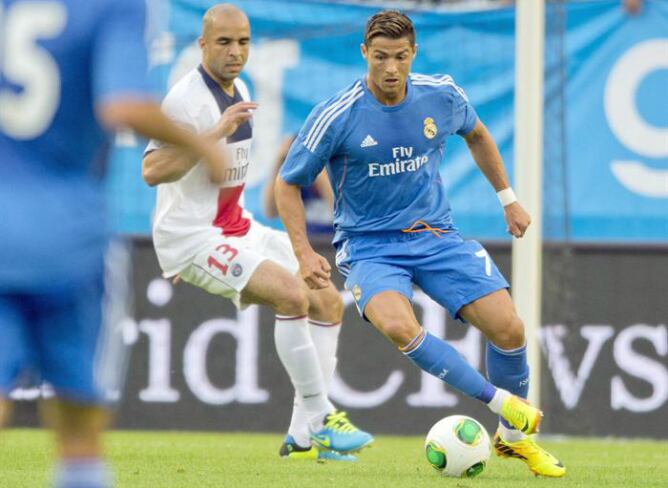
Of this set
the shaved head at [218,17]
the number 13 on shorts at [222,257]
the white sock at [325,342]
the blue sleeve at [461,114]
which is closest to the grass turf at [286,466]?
the white sock at [325,342]

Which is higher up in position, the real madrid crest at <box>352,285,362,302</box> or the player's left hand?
the player's left hand

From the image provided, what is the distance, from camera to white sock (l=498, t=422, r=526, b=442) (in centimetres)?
727

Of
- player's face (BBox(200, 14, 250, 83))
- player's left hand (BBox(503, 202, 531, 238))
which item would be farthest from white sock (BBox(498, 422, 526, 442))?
player's face (BBox(200, 14, 250, 83))

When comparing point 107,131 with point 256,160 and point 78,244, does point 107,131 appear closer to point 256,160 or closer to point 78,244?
point 78,244

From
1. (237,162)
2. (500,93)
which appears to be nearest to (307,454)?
(237,162)

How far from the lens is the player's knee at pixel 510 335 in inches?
287

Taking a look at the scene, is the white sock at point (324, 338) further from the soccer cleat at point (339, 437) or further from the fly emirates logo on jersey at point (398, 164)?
the fly emirates logo on jersey at point (398, 164)

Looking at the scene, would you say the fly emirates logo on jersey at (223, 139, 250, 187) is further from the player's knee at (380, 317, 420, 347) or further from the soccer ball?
the soccer ball

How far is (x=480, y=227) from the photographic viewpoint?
37.3ft

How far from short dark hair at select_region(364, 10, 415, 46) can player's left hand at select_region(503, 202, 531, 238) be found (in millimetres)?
971

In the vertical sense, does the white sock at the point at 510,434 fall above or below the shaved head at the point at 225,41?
below

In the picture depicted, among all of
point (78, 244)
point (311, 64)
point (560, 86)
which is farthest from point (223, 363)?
point (78, 244)

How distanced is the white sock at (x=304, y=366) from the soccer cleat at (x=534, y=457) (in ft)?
3.64

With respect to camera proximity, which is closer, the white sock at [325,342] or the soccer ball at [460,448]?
the soccer ball at [460,448]
